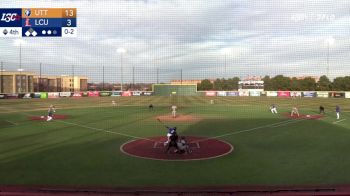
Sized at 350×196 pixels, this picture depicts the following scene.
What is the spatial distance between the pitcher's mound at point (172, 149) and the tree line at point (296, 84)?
203 feet

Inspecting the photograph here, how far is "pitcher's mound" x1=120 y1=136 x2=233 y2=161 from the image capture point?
12.0m

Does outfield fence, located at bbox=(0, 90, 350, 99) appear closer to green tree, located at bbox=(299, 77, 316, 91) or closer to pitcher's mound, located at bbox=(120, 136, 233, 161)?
green tree, located at bbox=(299, 77, 316, 91)

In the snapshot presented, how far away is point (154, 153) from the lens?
494 inches

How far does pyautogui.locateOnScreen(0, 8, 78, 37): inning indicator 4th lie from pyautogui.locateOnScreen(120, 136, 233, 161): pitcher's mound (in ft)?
31.3

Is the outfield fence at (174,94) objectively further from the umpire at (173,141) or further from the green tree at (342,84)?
the umpire at (173,141)

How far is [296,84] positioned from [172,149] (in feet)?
228

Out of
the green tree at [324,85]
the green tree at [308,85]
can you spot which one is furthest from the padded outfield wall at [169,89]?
the green tree at [324,85]

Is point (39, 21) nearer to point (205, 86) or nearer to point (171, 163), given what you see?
point (171, 163)

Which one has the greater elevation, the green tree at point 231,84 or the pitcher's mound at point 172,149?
the green tree at point 231,84

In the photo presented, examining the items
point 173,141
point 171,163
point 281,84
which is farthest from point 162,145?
point 281,84

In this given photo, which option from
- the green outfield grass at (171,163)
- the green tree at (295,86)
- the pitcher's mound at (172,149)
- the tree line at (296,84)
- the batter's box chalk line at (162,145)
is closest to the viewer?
the green outfield grass at (171,163)

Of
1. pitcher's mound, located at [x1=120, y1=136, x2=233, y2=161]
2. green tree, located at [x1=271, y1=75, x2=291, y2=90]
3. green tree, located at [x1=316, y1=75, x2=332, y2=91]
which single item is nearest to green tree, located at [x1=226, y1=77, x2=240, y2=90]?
green tree, located at [x1=271, y1=75, x2=291, y2=90]

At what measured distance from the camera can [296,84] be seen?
2938 inches

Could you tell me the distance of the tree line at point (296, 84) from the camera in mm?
67500
